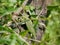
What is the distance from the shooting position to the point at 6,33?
1.35m

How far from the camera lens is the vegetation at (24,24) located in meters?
1.32

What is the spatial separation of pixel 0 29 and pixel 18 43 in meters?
0.15

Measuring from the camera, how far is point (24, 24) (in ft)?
4.87

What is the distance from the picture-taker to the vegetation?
1.32 meters

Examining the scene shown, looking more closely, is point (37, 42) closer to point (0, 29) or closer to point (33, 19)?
point (33, 19)

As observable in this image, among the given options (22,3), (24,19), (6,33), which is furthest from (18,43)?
(22,3)

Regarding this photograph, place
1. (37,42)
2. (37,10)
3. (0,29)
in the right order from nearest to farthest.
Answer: (0,29)
(37,42)
(37,10)

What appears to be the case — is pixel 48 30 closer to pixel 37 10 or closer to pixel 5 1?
pixel 37 10

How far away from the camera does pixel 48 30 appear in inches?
59.2

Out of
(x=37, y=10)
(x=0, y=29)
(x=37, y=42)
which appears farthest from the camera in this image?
(x=37, y=10)

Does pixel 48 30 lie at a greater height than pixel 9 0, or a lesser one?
lesser

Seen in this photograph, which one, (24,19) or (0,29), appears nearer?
(0,29)

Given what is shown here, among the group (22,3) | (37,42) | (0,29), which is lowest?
(37,42)

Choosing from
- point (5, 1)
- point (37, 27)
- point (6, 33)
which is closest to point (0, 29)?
point (6, 33)
